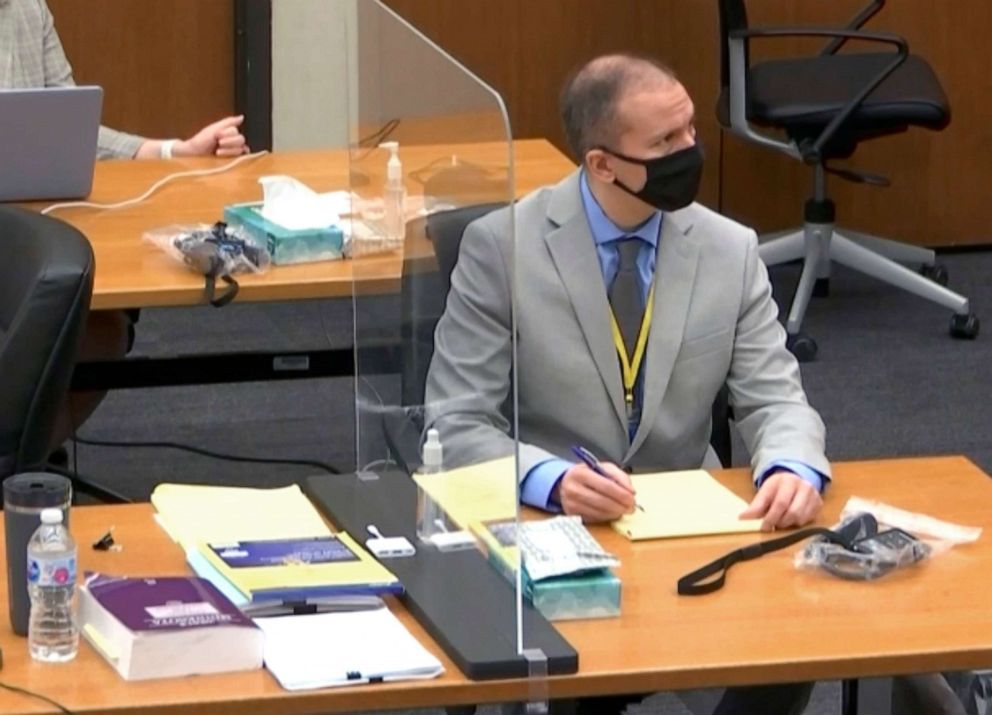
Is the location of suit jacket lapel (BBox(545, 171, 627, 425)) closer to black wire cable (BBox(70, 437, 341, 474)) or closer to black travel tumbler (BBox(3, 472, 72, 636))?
black travel tumbler (BBox(3, 472, 72, 636))

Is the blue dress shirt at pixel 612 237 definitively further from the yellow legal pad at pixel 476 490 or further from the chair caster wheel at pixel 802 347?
the chair caster wheel at pixel 802 347

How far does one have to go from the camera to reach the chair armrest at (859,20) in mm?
5496

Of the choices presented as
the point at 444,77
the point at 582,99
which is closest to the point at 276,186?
the point at 582,99

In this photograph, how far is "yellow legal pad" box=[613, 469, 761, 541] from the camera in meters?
2.53

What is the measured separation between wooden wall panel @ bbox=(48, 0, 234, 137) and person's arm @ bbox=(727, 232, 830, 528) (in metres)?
3.22

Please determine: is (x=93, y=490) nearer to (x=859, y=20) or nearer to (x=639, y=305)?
(x=639, y=305)

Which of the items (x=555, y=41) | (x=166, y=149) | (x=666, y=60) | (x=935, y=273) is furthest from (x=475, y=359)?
(x=666, y=60)

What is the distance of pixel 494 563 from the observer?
2336 millimetres

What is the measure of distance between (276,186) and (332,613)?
1543 millimetres

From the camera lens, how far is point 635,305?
2.91m

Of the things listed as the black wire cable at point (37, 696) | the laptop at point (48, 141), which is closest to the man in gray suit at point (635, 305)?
the black wire cable at point (37, 696)

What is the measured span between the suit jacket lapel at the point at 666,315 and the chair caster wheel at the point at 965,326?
8.96ft

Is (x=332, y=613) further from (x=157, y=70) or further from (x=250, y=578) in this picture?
(x=157, y=70)

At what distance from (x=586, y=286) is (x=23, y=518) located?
38.8 inches
